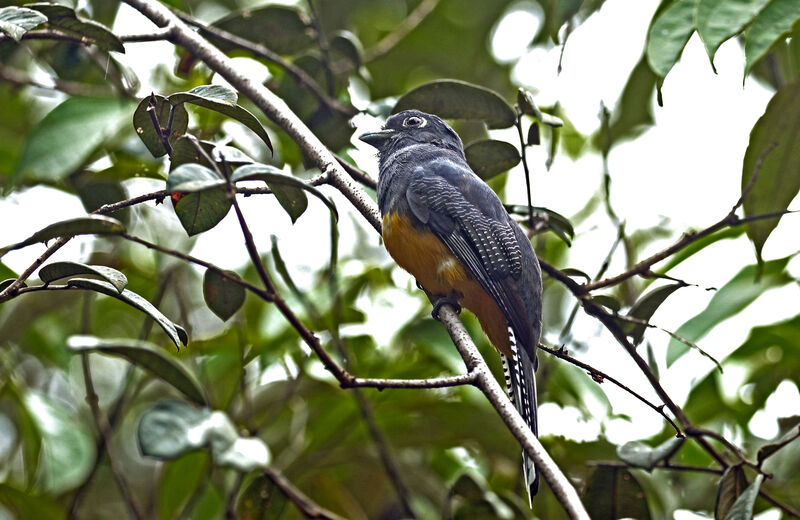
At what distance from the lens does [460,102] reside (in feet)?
9.39

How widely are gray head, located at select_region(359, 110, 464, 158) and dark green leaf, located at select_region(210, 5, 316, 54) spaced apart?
484mm

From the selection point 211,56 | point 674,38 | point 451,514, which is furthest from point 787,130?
point 211,56

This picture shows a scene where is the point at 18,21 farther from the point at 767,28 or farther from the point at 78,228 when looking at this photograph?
the point at 767,28

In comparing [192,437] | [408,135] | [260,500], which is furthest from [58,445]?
[408,135]

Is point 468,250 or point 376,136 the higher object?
point 376,136

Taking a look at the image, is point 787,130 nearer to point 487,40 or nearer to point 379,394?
point 379,394

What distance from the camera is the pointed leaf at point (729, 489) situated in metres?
2.31

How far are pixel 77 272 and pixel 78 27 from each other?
853mm

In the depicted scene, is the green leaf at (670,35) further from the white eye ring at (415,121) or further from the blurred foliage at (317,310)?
the white eye ring at (415,121)

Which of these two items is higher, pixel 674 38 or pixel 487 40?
pixel 487 40

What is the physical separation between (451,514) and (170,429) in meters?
1.25

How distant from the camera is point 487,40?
5.12 meters

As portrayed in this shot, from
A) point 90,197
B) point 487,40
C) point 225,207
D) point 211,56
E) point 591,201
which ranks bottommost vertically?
point 225,207

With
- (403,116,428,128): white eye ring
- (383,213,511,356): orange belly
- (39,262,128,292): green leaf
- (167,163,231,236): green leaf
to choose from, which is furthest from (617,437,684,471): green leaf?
(403,116,428,128): white eye ring
